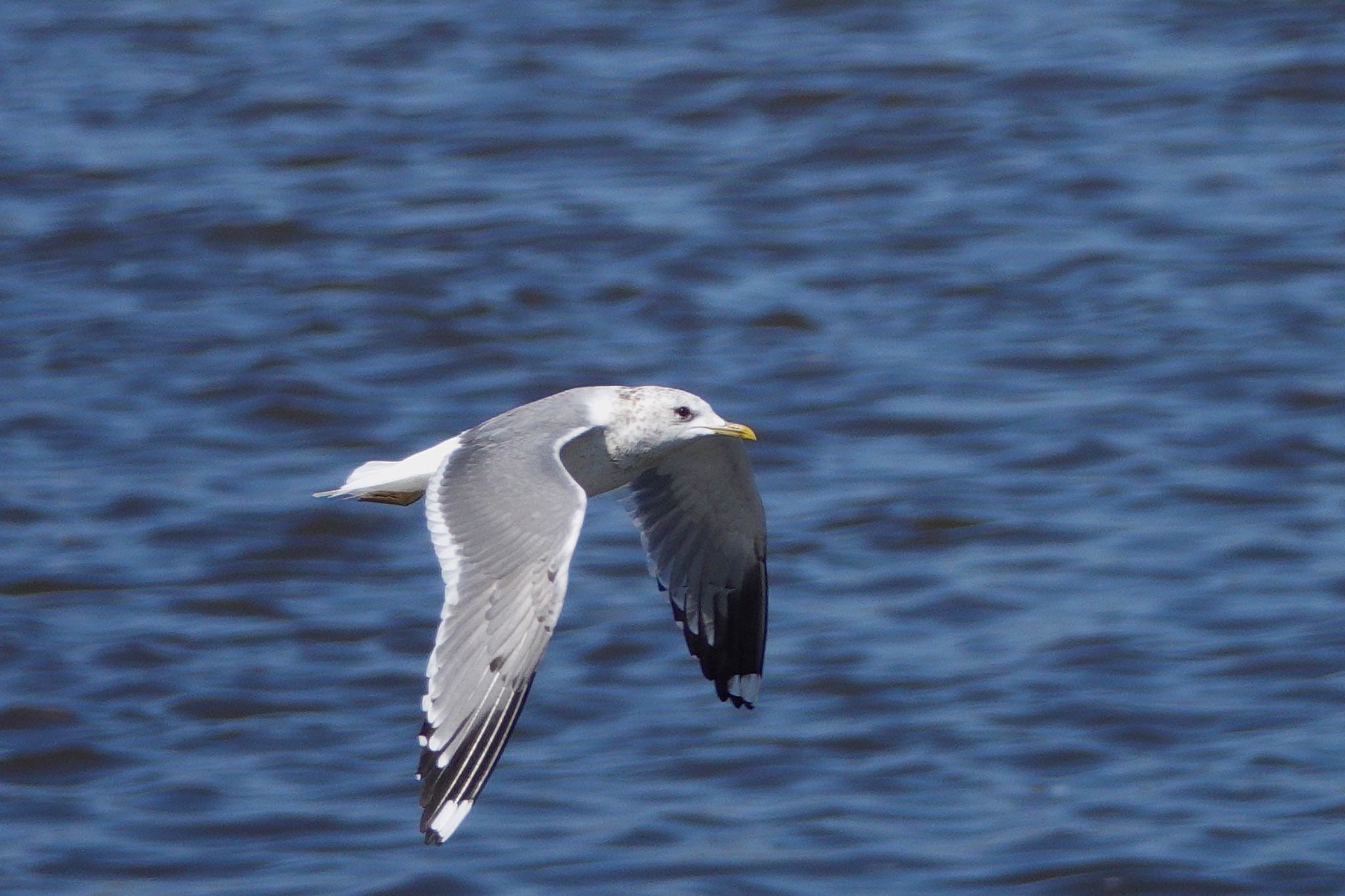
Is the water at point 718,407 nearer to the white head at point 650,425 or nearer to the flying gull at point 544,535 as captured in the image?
the flying gull at point 544,535

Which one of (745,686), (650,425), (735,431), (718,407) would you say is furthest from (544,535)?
(718,407)

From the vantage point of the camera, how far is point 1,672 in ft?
29.2

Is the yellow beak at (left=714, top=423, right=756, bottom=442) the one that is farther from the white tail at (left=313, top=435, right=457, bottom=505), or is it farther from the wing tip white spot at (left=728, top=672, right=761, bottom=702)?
the wing tip white spot at (left=728, top=672, right=761, bottom=702)

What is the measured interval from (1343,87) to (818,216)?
3441 mm

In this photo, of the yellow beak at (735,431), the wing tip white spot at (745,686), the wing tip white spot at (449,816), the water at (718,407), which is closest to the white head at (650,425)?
the yellow beak at (735,431)

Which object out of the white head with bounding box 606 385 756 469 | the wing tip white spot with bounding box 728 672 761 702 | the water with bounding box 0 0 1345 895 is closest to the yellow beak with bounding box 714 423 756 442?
the white head with bounding box 606 385 756 469

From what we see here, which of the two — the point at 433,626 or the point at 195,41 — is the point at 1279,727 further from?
the point at 195,41

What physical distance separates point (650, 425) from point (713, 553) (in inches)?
32.4

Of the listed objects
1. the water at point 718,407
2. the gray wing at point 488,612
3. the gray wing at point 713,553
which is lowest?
the water at point 718,407

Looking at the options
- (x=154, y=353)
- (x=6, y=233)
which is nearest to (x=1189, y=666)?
(x=154, y=353)

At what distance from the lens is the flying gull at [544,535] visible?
16.6 ft

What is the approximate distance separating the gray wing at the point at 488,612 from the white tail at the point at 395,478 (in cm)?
32

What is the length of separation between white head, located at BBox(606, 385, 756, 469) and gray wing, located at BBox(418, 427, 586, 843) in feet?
1.66

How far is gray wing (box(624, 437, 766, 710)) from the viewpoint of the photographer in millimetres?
6527
